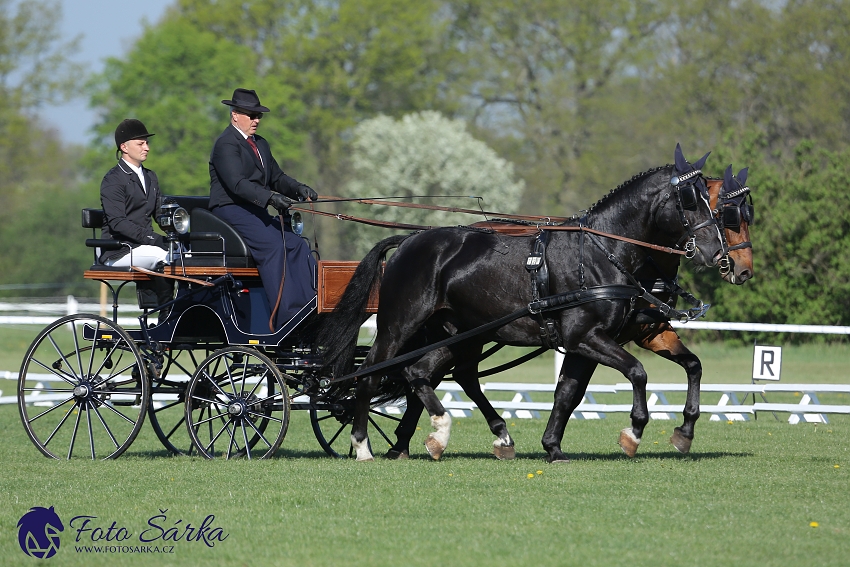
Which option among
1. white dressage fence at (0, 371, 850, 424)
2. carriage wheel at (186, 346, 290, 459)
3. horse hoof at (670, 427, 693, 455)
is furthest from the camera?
white dressage fence at (0, 371, 850, 424)

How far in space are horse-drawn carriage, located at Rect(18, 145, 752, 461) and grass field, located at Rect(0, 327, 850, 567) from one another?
0.46 m

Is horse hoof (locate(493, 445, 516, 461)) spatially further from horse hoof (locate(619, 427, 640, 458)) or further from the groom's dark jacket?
the groom's dark jacket

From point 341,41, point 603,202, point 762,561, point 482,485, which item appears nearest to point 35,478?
point 482,485

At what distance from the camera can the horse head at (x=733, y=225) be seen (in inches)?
287

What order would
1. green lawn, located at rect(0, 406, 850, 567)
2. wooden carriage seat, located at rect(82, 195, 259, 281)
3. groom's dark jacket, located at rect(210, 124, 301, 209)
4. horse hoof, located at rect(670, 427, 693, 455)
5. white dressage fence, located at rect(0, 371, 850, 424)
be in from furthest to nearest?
white dressage fence, located at rect(0, 371, 850, 424), wooden carriage seat, located at rect(82, 195, 259, 281), groom's dark jacket, located at rect(210, 124, 301, 209), horse hoof, located at rect(670, 427, 693, 455), green lawn, located at rect(0, 406, 850, 567)

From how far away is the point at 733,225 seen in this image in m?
7.32

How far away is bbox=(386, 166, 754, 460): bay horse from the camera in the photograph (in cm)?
733

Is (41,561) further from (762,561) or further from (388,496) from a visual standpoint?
(762,561)

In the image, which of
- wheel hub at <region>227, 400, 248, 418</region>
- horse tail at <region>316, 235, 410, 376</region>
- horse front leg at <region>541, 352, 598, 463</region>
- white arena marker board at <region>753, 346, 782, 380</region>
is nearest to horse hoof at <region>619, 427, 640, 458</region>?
horse front leg at <region>541, 352, 598, 463</region>

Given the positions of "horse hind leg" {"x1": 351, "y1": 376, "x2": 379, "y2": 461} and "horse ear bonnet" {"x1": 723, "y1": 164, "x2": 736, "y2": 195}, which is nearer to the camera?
"horse ear bonnet" {"x1": 723, "y1": 164, "x2": 736, "y2": 195}

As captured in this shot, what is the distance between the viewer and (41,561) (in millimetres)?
5035

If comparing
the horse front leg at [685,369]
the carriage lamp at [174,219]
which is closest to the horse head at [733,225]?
the horse front leg at [685,369]

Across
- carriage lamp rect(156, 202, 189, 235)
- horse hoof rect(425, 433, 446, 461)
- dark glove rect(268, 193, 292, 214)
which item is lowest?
horse hoof rect(425, 433, 446, 461)

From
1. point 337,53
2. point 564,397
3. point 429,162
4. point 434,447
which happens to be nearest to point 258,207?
point 434,447
